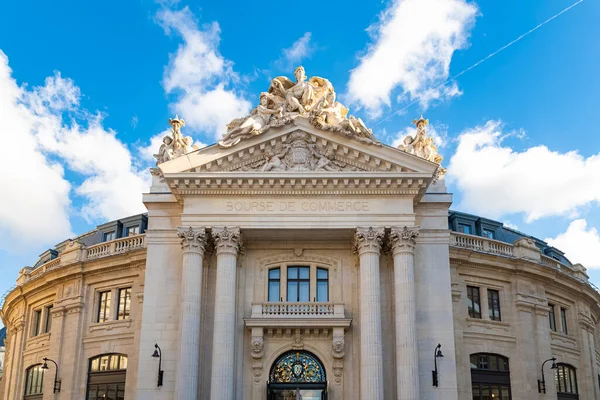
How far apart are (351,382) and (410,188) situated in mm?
10167

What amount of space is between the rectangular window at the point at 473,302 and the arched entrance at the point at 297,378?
13294 millimetres

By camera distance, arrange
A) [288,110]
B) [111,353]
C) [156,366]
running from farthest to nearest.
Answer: [111,353]
[288,110]
[156,366]

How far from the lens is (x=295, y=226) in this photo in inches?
1457

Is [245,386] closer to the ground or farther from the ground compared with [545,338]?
closer to the ground

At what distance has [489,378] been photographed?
44.7m

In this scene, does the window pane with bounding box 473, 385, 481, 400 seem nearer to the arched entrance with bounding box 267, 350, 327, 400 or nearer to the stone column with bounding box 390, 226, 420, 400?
the stone column with bounding box 390, 226, 420, 400

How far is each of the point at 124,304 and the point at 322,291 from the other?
1481 centimetres

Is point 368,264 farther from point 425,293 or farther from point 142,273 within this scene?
point 142,273

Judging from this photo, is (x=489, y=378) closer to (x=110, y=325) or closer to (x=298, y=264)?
(x=298, y=264)

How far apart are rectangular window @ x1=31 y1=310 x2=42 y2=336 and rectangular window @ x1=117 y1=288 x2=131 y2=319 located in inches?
324

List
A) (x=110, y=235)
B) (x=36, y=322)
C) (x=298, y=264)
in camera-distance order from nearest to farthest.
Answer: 1. (x=298, y=264)
2. (x=36, y=322)
3. (x=110, y=235)

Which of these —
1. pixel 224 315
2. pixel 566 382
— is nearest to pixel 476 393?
pixel 566 382

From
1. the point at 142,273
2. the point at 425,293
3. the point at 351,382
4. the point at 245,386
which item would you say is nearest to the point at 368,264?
the point at 425,293

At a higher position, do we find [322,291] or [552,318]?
[552,318]
